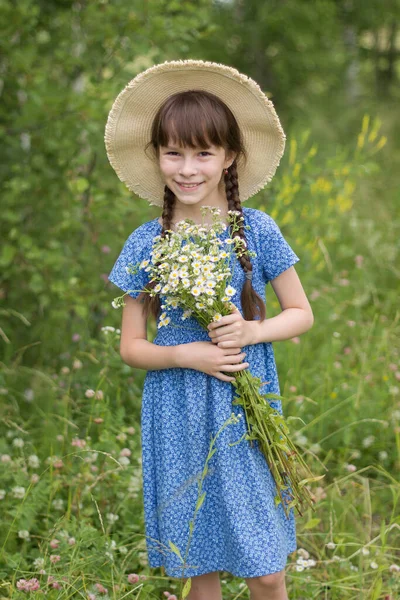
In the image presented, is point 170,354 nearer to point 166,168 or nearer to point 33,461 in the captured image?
point 166,168

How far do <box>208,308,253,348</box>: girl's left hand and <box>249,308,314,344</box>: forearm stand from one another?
0.19 ft

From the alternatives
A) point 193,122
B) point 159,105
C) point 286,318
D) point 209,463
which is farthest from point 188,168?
point 209,463

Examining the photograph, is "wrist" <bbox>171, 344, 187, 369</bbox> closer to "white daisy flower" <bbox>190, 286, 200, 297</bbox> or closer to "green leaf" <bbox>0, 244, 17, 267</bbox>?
"white daisy flower" <bbox>190, 286, 200, 297</bbox>

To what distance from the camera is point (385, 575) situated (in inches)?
105

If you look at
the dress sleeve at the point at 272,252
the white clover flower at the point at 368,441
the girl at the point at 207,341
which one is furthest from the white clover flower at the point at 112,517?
the white clover flower at the point at 368,441

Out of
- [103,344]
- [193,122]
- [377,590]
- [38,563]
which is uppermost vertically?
[193,122]

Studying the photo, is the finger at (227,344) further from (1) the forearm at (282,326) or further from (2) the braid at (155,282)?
(2) the braid at (155,282)

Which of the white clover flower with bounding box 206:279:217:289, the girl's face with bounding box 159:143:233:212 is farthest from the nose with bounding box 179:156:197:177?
the white clover flower with bounding box 206:279:217:289

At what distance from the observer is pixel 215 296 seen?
1.96 meters

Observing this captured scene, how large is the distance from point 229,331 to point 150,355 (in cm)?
24

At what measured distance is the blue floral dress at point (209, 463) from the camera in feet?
6.80

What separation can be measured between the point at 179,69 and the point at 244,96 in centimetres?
19

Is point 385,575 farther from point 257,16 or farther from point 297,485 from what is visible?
point 257,16

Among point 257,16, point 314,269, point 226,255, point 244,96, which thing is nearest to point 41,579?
point 226,255
